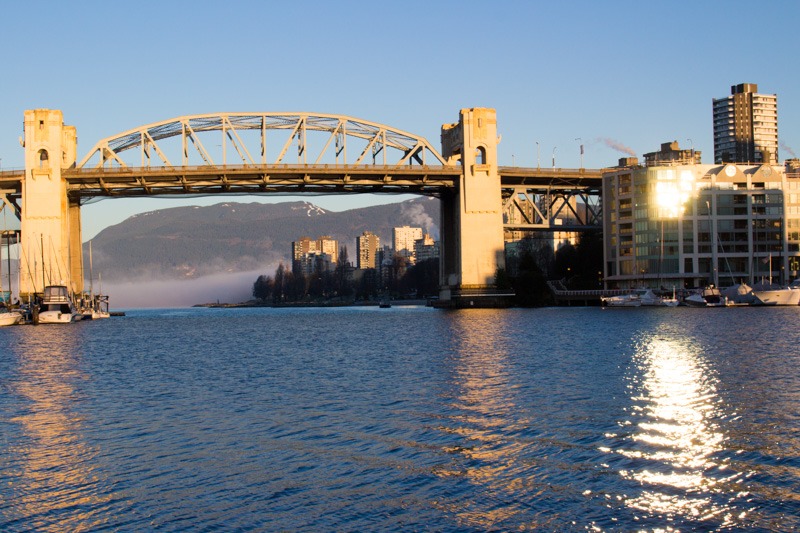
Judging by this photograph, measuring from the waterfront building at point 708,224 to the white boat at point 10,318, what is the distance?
6727 cm

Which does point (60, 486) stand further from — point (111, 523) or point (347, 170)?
Answer: point (347, 170)

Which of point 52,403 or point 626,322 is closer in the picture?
point 52,403

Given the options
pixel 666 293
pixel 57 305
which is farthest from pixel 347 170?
pixel 666 293

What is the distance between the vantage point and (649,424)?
24.1 m

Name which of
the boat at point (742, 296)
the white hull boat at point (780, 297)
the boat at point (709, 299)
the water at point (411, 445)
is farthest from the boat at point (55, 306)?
the white hull boat at point (780, 297)

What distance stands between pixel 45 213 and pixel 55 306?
10.2 m

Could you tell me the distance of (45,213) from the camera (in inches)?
3986

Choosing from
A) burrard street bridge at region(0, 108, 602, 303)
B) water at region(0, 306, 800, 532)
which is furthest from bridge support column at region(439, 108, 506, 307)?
water at region(0, 306, 800, 532)

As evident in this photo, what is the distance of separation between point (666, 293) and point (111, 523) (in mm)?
104898

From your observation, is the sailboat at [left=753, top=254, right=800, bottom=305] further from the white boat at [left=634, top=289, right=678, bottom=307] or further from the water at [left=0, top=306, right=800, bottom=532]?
the water at [left=0, top=306, right=800, bottom=532]

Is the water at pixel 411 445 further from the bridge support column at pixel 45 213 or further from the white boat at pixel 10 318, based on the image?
the bridge support column at pixel 45 213

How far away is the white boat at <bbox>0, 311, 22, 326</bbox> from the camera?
89062mm

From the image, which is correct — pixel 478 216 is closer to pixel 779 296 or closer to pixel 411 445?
pixel 779 296

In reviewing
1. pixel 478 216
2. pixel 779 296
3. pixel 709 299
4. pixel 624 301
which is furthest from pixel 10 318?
pixel 779 296
